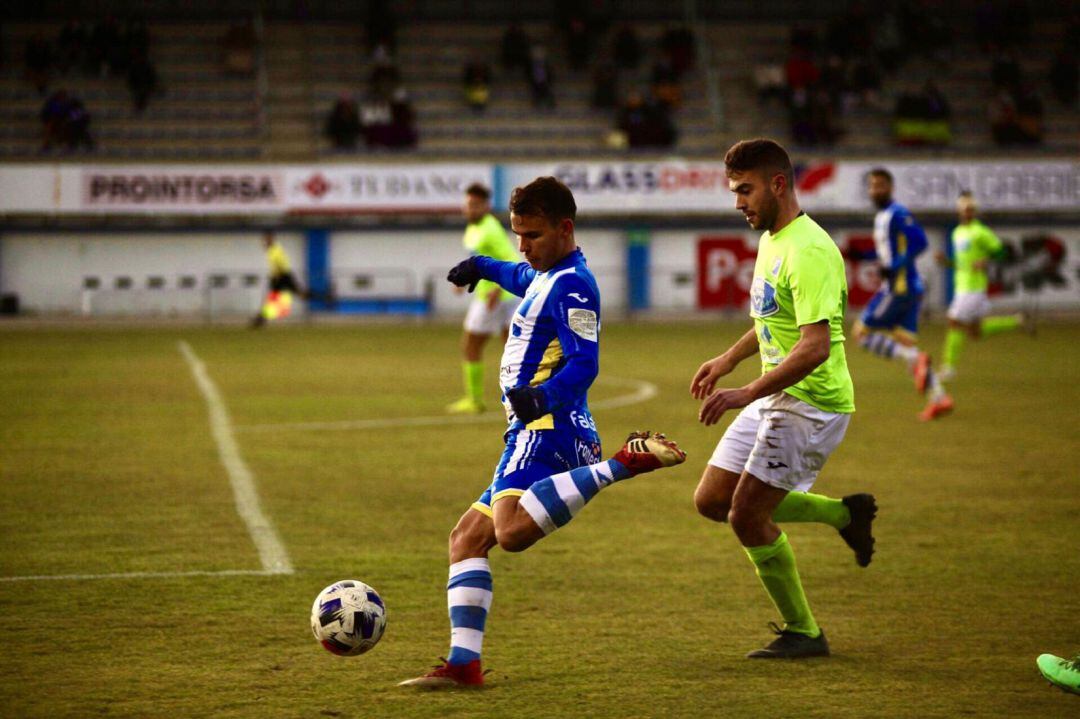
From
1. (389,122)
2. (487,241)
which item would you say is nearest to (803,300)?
(487,241)

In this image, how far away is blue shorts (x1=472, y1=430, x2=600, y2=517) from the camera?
18.1ft

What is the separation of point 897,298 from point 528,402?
36.2 ft

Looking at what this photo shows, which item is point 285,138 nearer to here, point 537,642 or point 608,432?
point 608,432

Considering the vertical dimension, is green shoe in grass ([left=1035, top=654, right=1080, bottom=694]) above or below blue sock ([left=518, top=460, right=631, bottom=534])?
below

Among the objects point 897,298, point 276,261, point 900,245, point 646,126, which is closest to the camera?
point 900,245

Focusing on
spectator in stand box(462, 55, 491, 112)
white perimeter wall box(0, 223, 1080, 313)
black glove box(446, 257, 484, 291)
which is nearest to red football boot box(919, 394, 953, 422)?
black glove box(446, 257, 484, 291)

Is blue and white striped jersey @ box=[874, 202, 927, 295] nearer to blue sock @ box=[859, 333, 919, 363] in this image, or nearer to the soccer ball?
blue sock @ box=[859, 333, 919, 363]

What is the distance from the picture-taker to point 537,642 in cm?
635

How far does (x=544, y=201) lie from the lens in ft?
18.0

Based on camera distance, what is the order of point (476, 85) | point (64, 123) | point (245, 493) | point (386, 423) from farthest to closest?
point (476, 85) < point (64, 123) < point (386, 423) < point (245, 493)

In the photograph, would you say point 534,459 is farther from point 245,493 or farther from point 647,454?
point 245,493

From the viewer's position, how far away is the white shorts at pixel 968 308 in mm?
20188

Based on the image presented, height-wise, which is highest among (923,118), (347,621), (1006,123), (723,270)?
(923,118)

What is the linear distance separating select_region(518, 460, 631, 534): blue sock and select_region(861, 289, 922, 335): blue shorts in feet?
35.2
